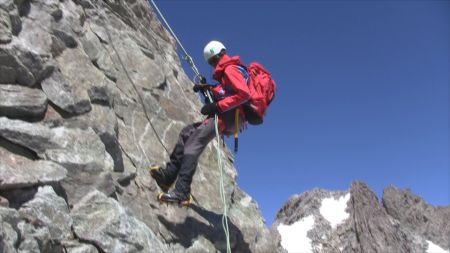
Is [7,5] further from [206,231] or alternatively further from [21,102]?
[206,231]

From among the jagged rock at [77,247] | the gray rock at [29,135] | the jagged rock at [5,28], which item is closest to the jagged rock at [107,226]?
the jagged rock at [77,247]

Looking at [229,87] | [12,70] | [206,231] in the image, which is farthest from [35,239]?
[229,87]

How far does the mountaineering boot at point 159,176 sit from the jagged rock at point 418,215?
13621 cm

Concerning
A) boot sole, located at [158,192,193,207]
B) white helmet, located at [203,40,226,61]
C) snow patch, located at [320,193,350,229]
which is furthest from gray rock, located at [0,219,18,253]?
snow patch, located at [320,193,350,229]

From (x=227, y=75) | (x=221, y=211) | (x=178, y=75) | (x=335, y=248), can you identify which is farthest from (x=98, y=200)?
(x=335, y=248)

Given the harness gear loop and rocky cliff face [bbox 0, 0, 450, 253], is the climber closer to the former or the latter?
the harness gear loop

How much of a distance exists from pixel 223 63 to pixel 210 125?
53.8 inches

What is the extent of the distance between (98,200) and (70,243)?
3.48 feet

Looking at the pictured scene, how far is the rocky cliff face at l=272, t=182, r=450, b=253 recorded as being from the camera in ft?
411

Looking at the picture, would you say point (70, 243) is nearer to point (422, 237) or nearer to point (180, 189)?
point (180, 189)

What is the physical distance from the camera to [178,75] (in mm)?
16969

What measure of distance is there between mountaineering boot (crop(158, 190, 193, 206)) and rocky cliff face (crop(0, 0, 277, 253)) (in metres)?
0.20

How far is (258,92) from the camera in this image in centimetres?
1088

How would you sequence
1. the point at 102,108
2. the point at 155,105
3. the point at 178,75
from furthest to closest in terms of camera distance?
the point at 178,75 → the point at 155,105 → the point at 102,108
